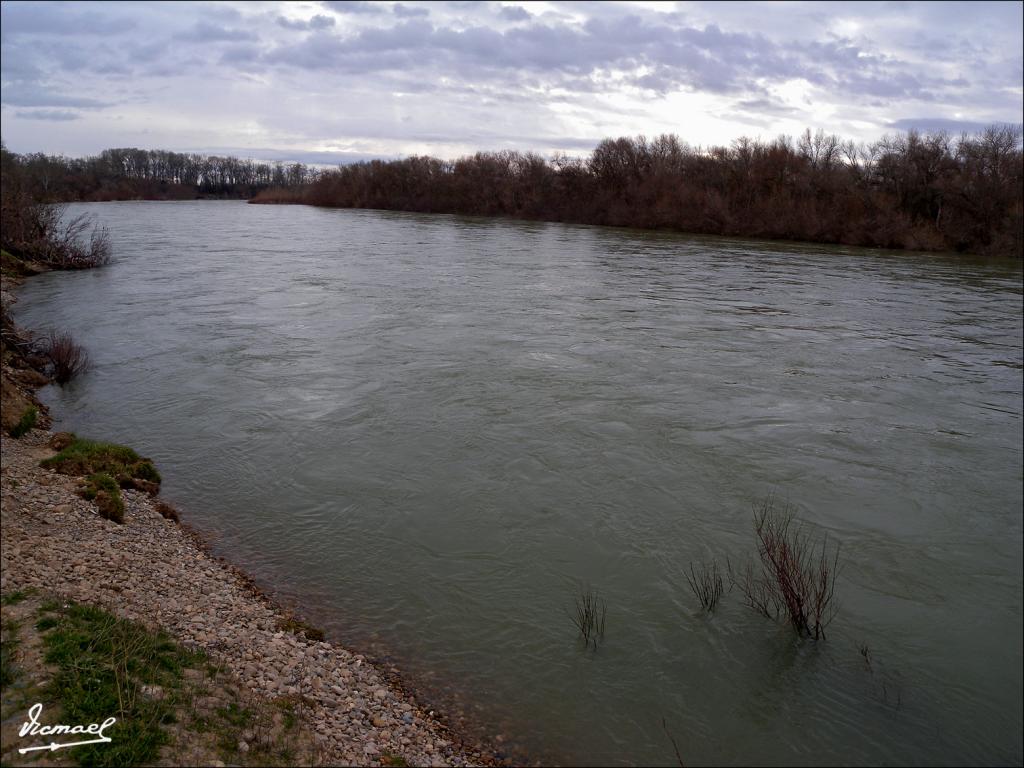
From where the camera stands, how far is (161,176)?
4604 inches

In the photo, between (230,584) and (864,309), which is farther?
(864,309)

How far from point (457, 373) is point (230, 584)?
787 cm

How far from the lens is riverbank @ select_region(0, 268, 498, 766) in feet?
15.6

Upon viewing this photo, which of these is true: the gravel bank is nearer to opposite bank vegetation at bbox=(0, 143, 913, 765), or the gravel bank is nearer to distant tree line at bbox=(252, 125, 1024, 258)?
opposite bank vegetation at bbox=(0, 143, 913, 765)

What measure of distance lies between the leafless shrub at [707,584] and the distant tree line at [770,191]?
129 feet

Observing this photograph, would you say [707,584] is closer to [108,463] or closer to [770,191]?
[108,463]

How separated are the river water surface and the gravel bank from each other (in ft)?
1.49

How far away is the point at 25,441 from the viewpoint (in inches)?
384

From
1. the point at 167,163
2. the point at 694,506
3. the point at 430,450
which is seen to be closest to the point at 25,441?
the point at 430,450

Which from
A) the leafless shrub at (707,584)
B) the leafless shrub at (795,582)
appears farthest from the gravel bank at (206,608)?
the leafless shrub at (795,582)

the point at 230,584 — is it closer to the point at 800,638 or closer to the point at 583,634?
the point at 583,634

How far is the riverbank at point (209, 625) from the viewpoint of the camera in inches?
187

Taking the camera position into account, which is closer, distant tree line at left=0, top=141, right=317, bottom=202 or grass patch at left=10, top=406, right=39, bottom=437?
grass patch at left=10, top=406, right=39, bottom=437
